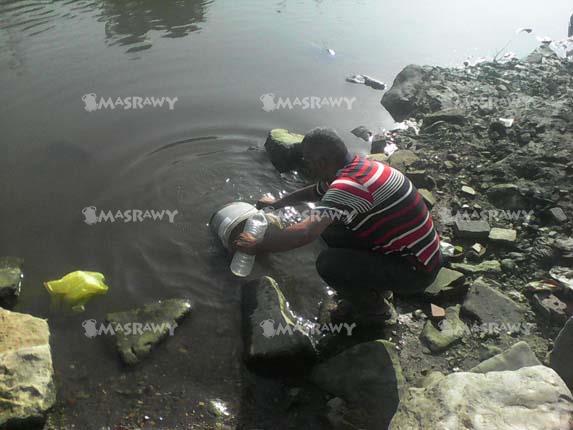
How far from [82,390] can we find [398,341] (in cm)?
280

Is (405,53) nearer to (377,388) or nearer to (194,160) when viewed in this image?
(194,160)

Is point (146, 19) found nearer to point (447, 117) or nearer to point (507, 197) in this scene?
point (447, 117)

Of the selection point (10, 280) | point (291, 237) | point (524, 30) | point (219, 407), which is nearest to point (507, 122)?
point (291, 237)

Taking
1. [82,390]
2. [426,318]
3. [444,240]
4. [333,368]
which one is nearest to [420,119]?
[444,240]

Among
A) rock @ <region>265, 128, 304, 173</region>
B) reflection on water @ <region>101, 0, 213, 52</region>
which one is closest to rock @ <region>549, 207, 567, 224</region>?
rock @ <region>265, 128, 304, 173</region>

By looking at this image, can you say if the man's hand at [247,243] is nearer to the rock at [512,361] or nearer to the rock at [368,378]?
the rock at [368,378]

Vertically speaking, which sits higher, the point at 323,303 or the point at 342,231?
the point at 342,231

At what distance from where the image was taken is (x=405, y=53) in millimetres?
12242

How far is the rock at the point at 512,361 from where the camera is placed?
3.55m

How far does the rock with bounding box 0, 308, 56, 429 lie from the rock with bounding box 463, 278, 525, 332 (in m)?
3.77

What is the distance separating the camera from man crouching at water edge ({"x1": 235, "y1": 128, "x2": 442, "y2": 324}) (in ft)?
11.8

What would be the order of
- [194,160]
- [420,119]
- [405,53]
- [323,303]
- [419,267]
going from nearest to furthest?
1. [419,267]
2. [323,303]
3. [194,160]
4. [420,119]
5. [405,53]

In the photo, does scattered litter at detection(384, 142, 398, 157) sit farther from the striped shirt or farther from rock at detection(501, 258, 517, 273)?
the striped shirt

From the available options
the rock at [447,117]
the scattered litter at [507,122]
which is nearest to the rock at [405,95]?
the rock at [447,117]
